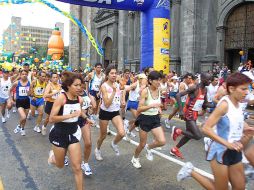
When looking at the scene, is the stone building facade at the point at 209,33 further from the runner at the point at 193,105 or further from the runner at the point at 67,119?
the runner at the point at 67,119

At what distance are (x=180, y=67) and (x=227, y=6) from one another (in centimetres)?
576

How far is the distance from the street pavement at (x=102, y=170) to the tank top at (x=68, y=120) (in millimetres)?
1076

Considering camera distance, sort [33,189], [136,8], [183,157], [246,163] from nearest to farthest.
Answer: [246,163], [33,189], [183,157], [136,8]

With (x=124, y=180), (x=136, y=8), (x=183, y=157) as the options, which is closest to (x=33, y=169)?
(x=124, y=180)

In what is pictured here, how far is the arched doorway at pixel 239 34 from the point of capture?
63.0ft

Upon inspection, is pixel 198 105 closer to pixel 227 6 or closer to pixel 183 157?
pixel 183 157

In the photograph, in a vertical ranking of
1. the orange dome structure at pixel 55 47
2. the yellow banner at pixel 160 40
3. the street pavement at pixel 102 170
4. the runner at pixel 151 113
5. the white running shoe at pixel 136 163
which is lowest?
the street pavement at pixel 102 170

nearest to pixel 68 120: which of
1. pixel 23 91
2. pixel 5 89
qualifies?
pixel 23 91

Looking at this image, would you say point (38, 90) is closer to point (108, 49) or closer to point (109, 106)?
point (109, 106)

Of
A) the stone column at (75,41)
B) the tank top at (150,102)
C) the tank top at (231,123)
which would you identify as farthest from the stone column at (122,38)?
the tank top at (231,123)

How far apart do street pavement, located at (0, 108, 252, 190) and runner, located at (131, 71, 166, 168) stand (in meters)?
0.48

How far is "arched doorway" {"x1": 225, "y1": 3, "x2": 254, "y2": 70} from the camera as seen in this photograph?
1921cm

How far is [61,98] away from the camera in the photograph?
4434mm

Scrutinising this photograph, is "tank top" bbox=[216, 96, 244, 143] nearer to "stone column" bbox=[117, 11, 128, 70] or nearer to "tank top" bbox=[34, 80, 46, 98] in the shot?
"tank top" bbox=[34, 80, 46, 98]
